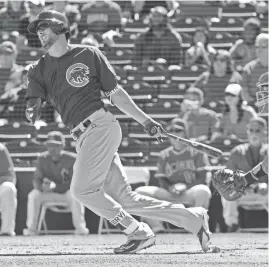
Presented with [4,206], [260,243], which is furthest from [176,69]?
[260,243]

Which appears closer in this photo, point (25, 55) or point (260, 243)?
point (260, 243)

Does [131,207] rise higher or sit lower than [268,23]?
lower

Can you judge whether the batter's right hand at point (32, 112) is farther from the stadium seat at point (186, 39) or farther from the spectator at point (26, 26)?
the spectator at point (26, 26)

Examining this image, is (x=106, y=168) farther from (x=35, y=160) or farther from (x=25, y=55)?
(x=25, y=55)

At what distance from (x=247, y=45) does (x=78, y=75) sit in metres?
6.80

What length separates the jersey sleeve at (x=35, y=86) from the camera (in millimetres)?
5898

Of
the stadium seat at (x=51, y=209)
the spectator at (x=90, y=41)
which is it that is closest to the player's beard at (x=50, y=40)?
the stadium seat at (x=51, y=209)

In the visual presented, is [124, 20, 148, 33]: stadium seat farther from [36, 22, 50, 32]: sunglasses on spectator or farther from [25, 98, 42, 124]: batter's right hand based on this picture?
[25, 98, 42, 124]: batter's right hand

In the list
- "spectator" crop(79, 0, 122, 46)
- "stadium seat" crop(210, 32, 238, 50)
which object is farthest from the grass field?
"spectator" crop(79, 0, 122, 46)

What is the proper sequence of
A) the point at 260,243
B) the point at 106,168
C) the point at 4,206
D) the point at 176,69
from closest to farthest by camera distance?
the point at 106,168 < the point at 260,243 < the point at 4,206 < the point at 176,69

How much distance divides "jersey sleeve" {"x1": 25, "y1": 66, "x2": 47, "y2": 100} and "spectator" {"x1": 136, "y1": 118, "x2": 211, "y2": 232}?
13.3 ft

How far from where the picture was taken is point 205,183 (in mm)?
10078

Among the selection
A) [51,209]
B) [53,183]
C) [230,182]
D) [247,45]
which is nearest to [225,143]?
[247,45]

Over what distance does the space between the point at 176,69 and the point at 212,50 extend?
758mm
